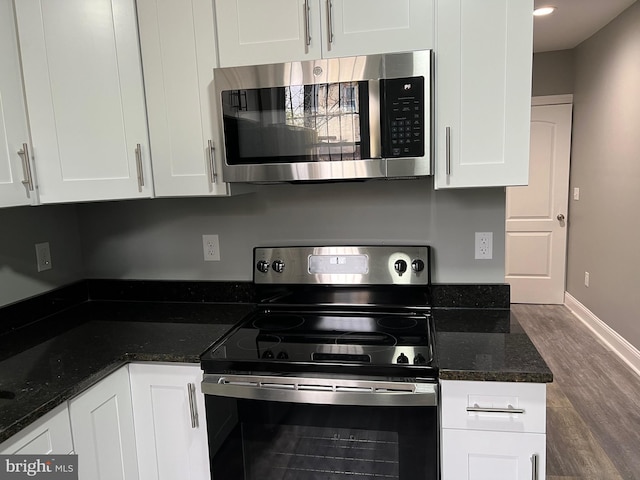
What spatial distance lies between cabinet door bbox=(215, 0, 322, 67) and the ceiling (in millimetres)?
2311

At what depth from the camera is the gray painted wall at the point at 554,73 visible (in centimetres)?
Result: 443

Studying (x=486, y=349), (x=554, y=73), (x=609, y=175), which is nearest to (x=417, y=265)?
(x=486, y=349)

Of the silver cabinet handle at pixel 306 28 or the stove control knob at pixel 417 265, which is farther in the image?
the stove control knob at pixel 417 265

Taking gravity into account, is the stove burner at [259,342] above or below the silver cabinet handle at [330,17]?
below

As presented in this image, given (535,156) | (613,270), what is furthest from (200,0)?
(535,156)

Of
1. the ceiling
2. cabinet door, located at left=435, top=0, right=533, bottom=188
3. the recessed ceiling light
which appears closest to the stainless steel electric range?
cabinet door, located at left=435, top=0, right=533, bottom=188

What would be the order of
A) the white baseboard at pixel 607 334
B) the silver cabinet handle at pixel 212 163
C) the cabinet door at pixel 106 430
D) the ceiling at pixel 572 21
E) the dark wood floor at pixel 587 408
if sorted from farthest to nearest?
the white baseboard at pixel 607 334 < the ceiling at pixel 572 21 < the dark wood floor at pixel 587 408 < the silver cabinet handle at pixel 212 163 < the cabinet door at pixel 106 430

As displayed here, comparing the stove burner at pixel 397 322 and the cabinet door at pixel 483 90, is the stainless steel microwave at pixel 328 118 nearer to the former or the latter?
the cabinet door at pixel 483 90

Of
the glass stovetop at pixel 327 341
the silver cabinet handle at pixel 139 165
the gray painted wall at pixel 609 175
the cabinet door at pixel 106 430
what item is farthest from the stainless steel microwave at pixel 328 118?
the gray painted wall at pixel 609 175

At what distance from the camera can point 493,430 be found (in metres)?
1.34

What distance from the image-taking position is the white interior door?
452cm

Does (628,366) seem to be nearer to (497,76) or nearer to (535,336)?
(535,336)

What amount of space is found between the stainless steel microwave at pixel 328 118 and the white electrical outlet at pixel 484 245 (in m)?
0.51

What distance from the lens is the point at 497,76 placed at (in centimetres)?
150
